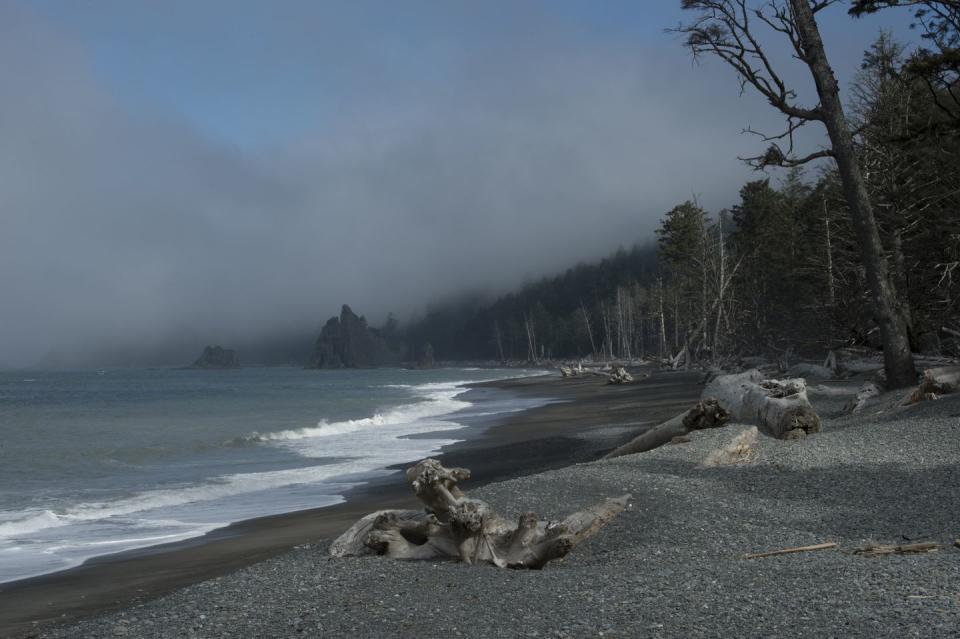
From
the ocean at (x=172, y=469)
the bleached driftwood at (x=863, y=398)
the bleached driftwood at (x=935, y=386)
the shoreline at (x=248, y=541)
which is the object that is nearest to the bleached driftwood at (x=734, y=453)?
the bleached driftwood at (x=935, y=386)

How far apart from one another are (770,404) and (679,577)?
796 centimetres

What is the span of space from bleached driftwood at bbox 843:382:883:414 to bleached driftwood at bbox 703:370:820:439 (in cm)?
165

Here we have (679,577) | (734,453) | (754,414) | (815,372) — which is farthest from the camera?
(815,372)

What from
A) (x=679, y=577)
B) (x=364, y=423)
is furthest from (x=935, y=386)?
(x=364, y=423)

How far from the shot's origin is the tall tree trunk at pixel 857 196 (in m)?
14.9

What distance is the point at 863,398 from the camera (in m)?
14.8

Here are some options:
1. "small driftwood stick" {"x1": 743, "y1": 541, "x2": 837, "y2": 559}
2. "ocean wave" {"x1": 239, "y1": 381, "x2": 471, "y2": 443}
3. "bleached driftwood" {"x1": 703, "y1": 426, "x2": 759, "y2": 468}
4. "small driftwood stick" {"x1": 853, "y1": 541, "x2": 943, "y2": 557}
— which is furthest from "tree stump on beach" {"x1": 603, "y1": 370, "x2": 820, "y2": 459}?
"ocean wave" {"x1": 239, "y1": 381, "x2": 471, "y2": 443}

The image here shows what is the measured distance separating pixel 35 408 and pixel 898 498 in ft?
195

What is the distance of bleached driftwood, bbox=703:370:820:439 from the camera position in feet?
39.7

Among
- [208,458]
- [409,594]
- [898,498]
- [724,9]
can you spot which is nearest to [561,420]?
[208,458]

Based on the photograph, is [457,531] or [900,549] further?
[457,531]

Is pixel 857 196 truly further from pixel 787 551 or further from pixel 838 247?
pixel 838 247

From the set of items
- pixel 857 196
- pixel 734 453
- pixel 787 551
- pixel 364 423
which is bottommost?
pixel 364 423

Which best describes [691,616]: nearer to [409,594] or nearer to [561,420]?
[409,594]
